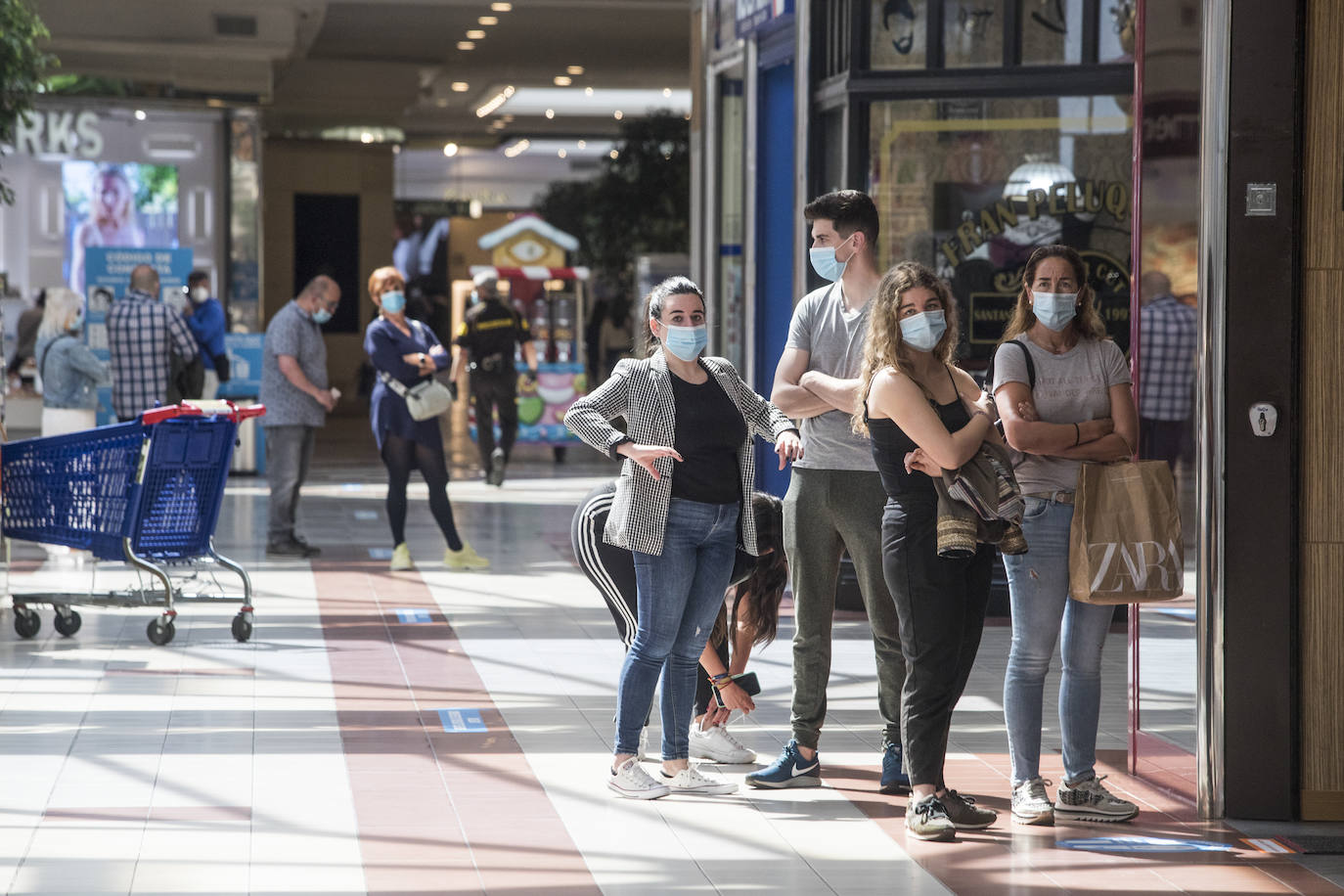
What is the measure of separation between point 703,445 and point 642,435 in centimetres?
17

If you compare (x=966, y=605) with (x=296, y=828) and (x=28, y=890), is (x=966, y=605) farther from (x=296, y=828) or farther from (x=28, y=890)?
(x=28, y=890)

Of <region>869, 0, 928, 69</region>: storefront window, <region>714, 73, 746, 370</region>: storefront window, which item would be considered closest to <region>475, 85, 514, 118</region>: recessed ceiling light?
<region>714, 73, 746, 370</region>: storefront window

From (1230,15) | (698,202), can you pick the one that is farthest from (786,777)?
(698,202)

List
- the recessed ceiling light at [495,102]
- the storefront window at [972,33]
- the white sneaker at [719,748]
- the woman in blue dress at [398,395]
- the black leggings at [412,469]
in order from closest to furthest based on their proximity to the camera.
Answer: the white sneaker at [719,748] → the storefront window at [972,33] → the woman in blue dress at [398,395] → the black leggings at [412,469] → the recessed ceiling light at [495,102]

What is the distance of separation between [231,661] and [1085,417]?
12.9 ft

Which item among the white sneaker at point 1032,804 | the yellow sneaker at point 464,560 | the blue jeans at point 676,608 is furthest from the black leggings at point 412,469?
the white sneaker at point 1032,804

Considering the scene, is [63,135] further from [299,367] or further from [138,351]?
[299,367]

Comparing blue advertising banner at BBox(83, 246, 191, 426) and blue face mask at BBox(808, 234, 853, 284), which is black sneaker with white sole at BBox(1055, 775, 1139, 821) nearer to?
blue face mask at BBox(808, 234, 853, 284)

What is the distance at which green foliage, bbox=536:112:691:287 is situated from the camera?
24.1 m

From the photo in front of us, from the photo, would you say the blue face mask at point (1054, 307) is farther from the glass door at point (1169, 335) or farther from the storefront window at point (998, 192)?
the storefront window at point (998, 192)

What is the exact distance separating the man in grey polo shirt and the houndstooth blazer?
18.0 ft

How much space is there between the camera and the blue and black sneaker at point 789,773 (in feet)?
17.3

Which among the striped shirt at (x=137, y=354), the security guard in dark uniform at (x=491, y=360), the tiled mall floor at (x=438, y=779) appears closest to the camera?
the tiled mall floor at (x=438, y=779)

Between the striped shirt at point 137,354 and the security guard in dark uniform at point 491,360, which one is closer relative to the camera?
the striped shirt at point 137,354
